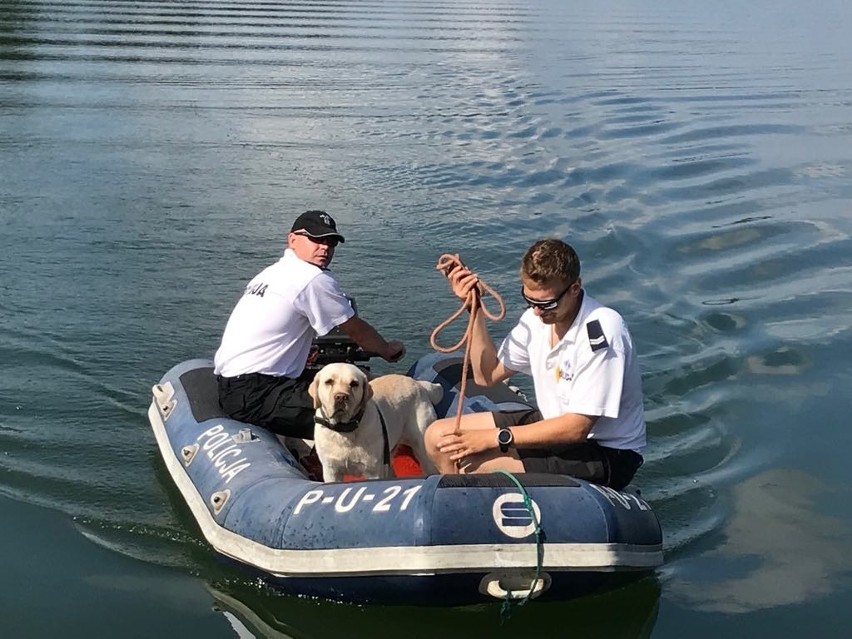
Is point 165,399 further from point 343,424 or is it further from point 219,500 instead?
point 343,424

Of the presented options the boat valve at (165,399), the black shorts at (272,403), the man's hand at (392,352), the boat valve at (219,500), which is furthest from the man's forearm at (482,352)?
the boat valve at (165,399)

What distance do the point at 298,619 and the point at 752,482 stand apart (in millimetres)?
3563

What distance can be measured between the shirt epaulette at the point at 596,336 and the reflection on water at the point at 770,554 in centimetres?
166

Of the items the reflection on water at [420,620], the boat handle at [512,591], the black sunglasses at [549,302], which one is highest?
the black sunglasses at [549,302]

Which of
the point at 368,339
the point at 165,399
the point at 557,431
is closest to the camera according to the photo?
the point at 557,431

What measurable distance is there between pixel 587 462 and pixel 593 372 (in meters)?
0.61

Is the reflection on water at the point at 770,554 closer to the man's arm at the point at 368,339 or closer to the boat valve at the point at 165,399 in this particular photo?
the man's arm at the point at 368,339

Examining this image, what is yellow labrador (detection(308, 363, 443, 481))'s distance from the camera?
6.29 m

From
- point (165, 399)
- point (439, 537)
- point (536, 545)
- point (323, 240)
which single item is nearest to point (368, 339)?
point (323, 240)

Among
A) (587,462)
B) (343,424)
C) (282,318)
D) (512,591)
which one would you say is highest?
(282,318)

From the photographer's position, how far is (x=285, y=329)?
6945 millimetres

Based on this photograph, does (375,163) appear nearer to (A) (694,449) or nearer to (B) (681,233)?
(B) (681,233)

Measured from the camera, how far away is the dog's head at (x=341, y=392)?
6250 millimetres

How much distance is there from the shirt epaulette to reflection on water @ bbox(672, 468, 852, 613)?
1.66 meters
